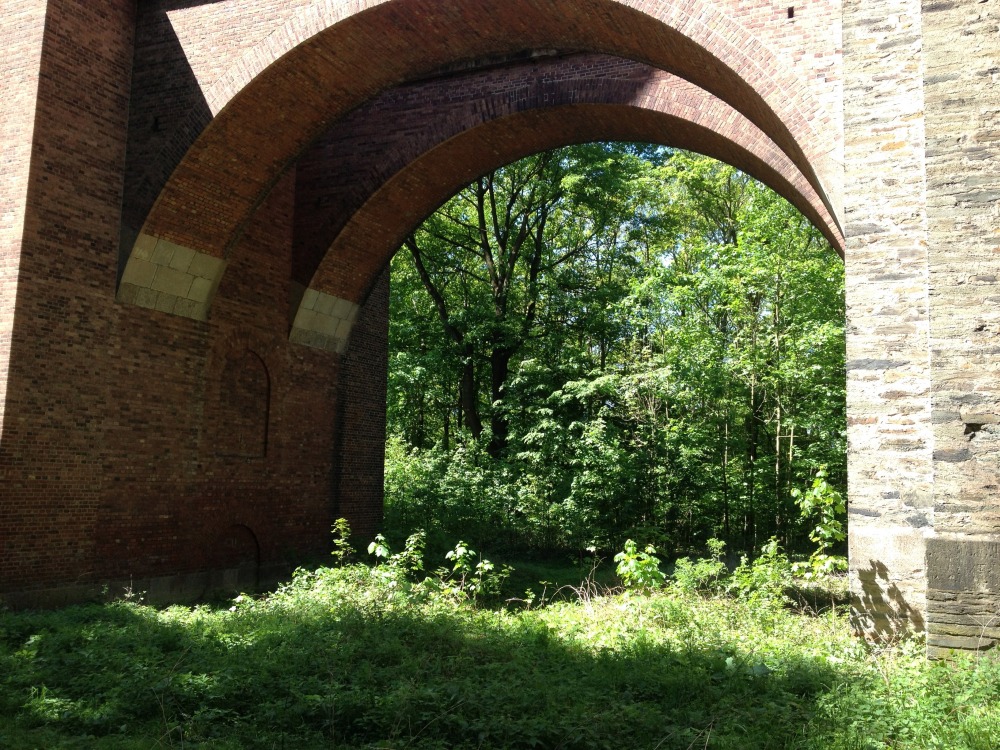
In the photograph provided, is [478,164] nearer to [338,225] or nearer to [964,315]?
[338,225]

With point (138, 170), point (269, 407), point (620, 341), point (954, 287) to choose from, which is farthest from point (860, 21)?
point (620, 341)

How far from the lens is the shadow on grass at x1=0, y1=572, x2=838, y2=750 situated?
521 cm

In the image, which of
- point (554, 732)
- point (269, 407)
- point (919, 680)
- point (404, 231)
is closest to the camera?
point (554, 732)

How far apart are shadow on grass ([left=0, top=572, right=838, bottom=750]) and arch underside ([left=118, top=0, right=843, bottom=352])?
16.0ft

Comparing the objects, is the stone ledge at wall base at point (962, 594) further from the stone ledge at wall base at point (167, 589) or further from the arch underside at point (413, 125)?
the stone ledge at wall base at point (167, 589)

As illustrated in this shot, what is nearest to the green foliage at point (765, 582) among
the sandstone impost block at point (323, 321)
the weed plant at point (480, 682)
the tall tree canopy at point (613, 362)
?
the weed plant at point (480, 682)

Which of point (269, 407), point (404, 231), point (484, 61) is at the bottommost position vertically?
point (269, 407)

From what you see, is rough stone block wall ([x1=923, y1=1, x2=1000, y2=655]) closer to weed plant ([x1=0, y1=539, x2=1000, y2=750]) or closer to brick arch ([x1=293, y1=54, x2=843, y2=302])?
weed plant ([x1=0, y1=539, x2=1000, y2=750])

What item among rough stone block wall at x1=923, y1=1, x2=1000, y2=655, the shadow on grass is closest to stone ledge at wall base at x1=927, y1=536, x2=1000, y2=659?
rough stone block wall at x1=923, y1=1, x2=1000, y2=655

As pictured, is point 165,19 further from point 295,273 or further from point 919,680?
point 919,680

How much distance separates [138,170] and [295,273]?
129 inches

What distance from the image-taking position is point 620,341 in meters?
21.8

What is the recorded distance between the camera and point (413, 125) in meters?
14.2

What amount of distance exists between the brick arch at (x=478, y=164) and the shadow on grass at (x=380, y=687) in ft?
23.0
